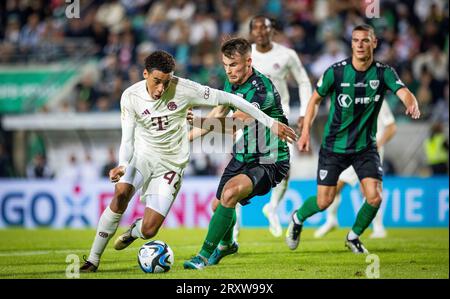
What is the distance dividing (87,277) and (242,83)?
→ 8.43 feet

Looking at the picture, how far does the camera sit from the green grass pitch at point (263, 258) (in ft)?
25.6

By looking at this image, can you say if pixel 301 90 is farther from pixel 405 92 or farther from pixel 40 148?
pixel 40 148

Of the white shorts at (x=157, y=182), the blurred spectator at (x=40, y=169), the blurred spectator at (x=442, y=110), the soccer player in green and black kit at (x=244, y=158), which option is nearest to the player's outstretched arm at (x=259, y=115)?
the soccer player in green and black kit at (x=244, y=158)

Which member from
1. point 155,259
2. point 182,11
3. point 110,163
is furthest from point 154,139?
point 182,11

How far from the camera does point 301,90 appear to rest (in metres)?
10.8

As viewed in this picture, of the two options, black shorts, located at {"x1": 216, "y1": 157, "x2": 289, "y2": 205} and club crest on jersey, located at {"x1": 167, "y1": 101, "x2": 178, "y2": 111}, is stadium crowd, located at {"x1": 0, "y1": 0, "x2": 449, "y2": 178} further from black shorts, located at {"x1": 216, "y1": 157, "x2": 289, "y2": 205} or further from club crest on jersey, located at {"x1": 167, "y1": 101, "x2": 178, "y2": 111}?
club crest on jersey, located at {"x1": 167, "y1": 101, "x2": 178, "y2": 111}

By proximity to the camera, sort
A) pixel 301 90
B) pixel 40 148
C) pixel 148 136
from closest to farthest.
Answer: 1. pixel 148 136
2. pixel 301 90
3. pixel 40 148

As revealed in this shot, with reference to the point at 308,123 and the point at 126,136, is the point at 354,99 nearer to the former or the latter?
the point at 308,123

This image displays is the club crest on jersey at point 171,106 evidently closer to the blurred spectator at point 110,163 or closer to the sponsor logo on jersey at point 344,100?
the sponsor logo on jersey at point 344,100

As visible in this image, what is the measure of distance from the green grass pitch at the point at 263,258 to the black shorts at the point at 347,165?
91cm

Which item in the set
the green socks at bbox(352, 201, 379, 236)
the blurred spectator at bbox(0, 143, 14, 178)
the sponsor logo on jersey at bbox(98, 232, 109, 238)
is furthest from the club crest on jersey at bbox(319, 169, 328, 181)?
the blurred spectator at bbox(0, 143, 14, 178)

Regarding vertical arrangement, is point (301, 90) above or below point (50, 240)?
above

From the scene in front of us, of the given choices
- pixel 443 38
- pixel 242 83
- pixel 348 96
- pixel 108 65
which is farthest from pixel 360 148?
pixel 108 65

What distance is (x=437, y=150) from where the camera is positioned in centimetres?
1642
